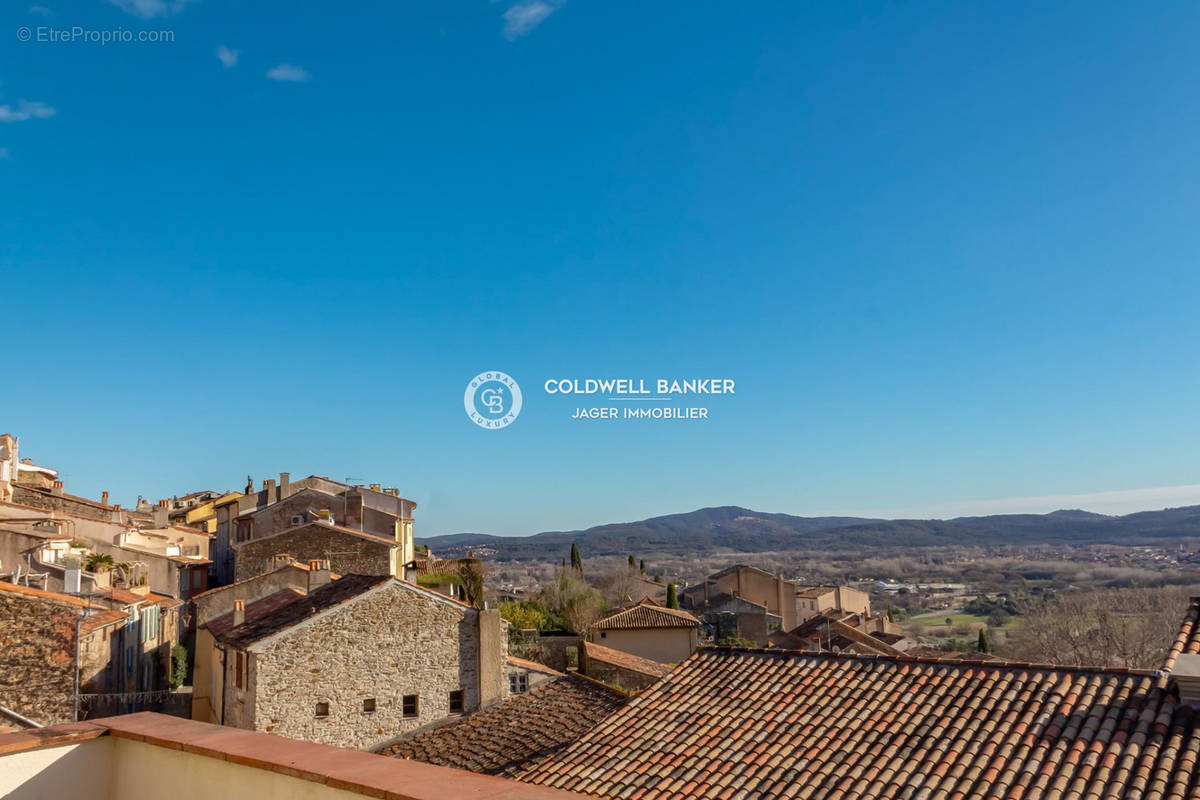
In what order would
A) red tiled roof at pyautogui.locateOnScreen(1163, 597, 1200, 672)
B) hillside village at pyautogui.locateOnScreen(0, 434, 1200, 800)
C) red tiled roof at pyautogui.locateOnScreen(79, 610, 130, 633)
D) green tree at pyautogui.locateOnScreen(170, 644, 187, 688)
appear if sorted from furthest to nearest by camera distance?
green tree at pyautogui.locateOnScreen(170, 644, 187, 688), red tiled roof at pyautogui.locateOnScreen(79, 610, 130, 633), red tiled roof at pyautogui.locateOnScreen(1163, 597, 1200, 672), hillside village at pyautogui.locateOnScreen(0, 434, 1200, 800)

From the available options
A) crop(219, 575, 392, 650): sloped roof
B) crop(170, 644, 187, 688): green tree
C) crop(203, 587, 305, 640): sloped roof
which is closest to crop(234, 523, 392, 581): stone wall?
crop(170, 644, 187, 688): green tree

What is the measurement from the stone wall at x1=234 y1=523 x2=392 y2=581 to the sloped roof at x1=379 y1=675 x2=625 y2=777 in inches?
492

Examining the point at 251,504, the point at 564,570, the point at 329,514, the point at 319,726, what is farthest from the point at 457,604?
the point at 564,570

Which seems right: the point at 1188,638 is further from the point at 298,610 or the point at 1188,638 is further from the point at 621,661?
the point at 621,661

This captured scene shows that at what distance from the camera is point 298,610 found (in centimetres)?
1930

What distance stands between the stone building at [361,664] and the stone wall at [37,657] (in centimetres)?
304

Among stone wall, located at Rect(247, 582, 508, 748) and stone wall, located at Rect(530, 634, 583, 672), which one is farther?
stone wall, located at Rect(530, 634, 583, 672)

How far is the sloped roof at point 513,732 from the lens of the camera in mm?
16750

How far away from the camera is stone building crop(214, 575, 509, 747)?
17.4 meters

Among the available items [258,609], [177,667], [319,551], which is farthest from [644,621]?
[258,609]

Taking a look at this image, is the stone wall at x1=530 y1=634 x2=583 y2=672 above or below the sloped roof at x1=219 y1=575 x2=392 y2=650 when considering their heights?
below

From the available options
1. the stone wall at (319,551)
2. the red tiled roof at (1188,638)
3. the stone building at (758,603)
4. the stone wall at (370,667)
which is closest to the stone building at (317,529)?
the stone wall at (319,551)

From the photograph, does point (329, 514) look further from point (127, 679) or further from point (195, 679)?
point (127, 679)

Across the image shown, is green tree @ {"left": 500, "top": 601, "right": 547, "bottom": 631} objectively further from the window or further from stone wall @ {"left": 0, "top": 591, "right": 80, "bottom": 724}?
stone wall @ {"left": 0, "top": 591, "right": 80, "bottom": 724}
